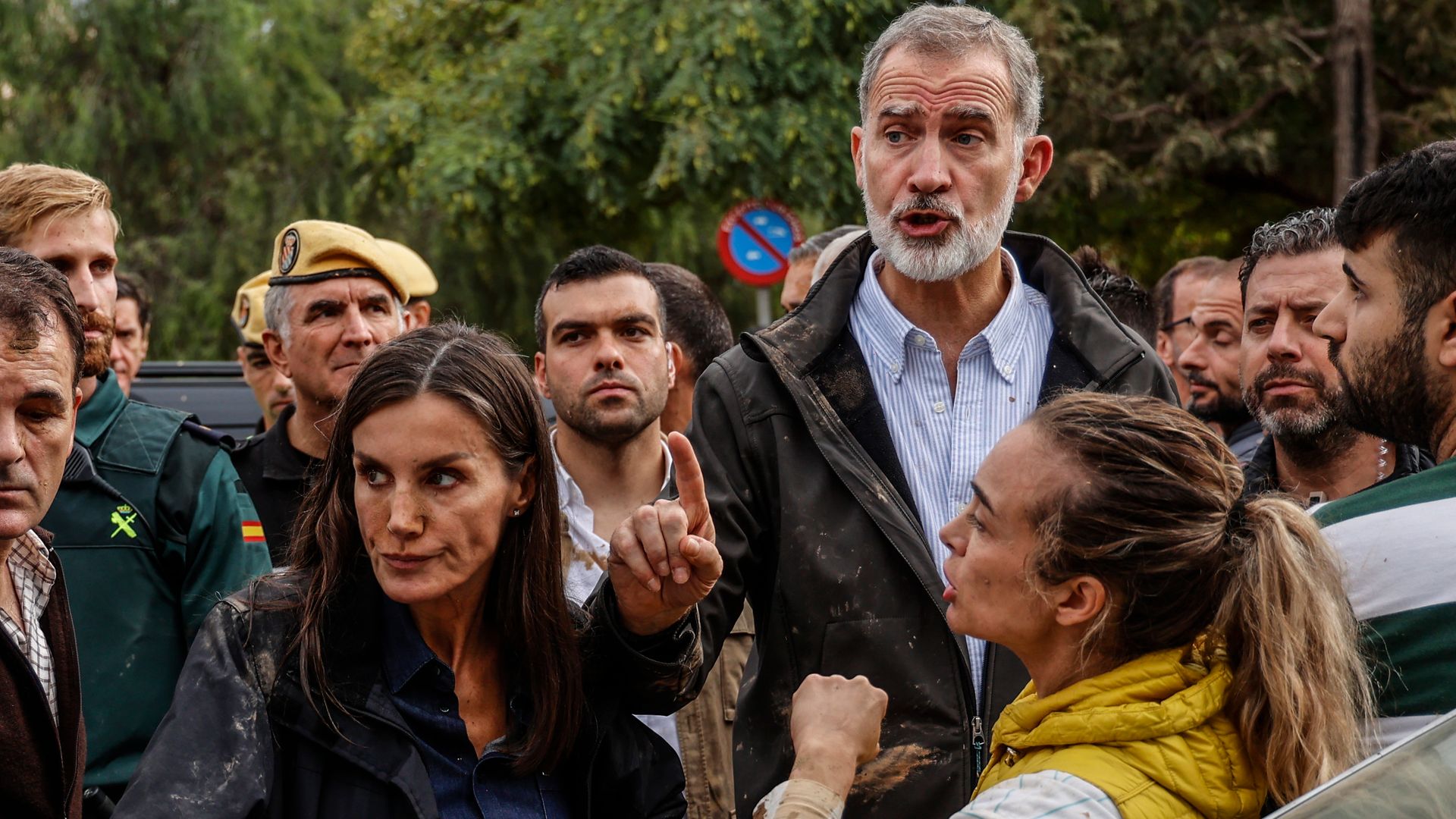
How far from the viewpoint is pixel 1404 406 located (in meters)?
2.37

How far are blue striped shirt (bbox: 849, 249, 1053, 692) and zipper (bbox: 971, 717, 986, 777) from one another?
0.38 metres

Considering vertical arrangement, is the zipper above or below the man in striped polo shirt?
below

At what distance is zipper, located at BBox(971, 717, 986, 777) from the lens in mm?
2938

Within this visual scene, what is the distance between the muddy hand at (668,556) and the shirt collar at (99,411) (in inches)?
62.5

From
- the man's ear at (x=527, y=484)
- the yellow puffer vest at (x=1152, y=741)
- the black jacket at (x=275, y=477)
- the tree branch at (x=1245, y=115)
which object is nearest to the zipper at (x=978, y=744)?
the yellow puffer vest at (x=1152, y=741)

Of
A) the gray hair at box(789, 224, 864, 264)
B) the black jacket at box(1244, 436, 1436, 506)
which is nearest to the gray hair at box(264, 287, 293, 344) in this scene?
the gray hair at box(789, 224, 864, 264)

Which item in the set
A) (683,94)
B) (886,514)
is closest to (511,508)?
(886,514)

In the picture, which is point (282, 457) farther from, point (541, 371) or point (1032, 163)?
point (1032, 163)

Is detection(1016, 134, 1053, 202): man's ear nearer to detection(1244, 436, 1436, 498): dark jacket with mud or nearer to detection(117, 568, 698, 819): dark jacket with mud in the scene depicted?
detection(1244, 436, 1436, 498): dark jacket with mud

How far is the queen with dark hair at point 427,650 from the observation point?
222 cm

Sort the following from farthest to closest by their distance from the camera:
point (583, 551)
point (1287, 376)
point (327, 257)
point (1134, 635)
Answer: point (327, 257) → point (583, 551) → point (1287, 376) → point (1134, 635)

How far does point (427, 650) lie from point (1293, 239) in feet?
8.74

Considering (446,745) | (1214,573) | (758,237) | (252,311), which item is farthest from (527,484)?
(758,237)

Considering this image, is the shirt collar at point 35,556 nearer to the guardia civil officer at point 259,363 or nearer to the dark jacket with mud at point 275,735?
the dark jacket with mud at point 275,735
